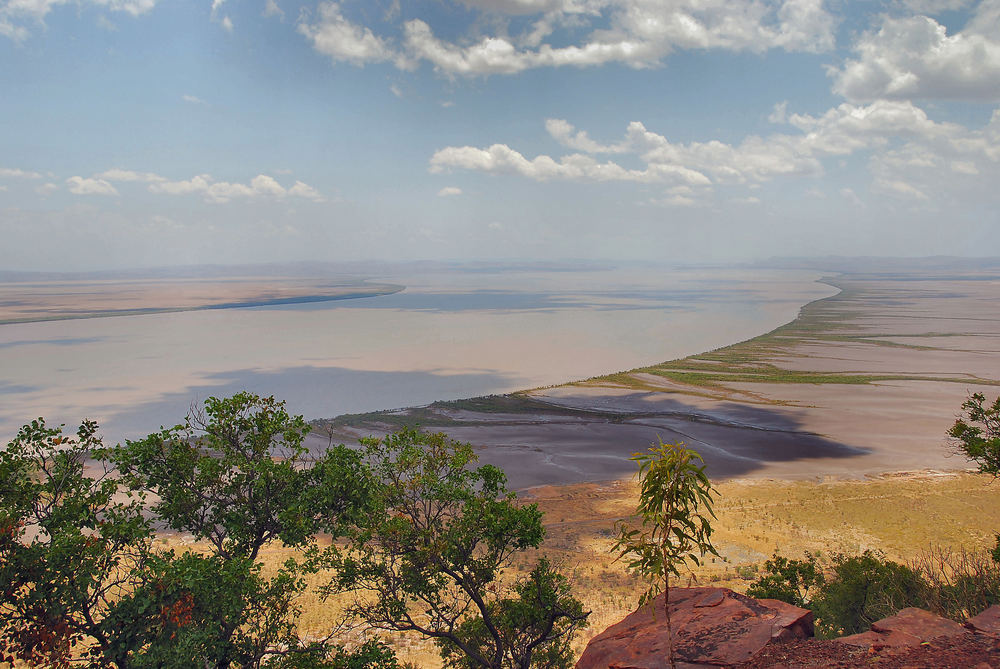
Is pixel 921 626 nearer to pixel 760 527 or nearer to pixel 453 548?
pixel 453 548

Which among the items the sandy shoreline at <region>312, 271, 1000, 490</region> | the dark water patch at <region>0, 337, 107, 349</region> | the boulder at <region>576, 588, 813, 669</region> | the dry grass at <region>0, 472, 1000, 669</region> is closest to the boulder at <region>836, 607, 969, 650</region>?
the boulder at <region>576, 588, 813, 669</region>

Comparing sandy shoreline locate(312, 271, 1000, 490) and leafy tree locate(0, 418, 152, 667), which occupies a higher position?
leafy tree locate(0, 418, 152, 667)

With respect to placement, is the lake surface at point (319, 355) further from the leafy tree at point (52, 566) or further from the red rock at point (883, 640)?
the red rock at point (883, 640)

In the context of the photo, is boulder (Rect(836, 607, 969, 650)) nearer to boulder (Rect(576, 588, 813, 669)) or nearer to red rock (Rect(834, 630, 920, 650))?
red rock (Rect(834, 630, 920, 650))

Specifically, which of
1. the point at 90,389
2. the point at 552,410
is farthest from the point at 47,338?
the point at 552,410

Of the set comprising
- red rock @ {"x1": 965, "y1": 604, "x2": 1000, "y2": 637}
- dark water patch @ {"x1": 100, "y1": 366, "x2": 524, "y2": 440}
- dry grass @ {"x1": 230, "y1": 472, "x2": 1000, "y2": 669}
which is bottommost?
dry grass @ {"x1": 230, "y1": 472, "x2": 1000, "y2": 669}

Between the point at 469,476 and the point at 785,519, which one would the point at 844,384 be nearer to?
the point at 785,519
